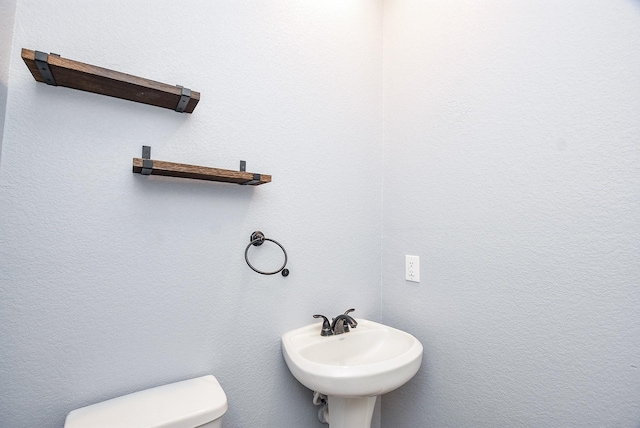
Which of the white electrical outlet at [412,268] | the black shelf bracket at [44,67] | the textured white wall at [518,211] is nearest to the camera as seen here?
the black shelf bracket at [44,67]

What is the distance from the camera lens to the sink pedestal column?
44.0 inches

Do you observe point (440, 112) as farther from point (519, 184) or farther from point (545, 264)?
point (545, 264)

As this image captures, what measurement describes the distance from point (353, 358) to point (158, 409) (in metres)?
0.76

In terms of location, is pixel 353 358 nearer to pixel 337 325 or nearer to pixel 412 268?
pixel 337 325

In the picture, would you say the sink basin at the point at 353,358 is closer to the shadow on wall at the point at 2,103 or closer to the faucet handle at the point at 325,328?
the faucet handle at the point at 325,328

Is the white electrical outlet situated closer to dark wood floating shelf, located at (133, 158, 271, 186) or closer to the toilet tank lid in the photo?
dark wood floating shelf, located at (133, 158, 271, 186)

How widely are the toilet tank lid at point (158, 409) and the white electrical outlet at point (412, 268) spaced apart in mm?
922

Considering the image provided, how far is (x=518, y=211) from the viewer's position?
1069 mm

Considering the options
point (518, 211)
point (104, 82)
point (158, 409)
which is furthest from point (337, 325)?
point (104, 82)

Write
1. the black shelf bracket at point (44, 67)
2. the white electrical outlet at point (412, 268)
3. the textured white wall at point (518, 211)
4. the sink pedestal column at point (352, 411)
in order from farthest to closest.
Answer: the white electrical outlet at point (412, 268), the sink pedestal column at point (352, 411), the textured white wall at point (518, 211), the black shelf bracket at point (44, 67)

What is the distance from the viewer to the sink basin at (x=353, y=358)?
3.17 feet

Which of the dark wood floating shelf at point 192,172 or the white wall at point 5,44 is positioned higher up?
the white wall at point 5,44

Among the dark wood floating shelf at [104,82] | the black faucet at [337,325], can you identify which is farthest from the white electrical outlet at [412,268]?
the dark wood floating shelf at [104,82]

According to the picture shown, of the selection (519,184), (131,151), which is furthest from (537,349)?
(131,151)
